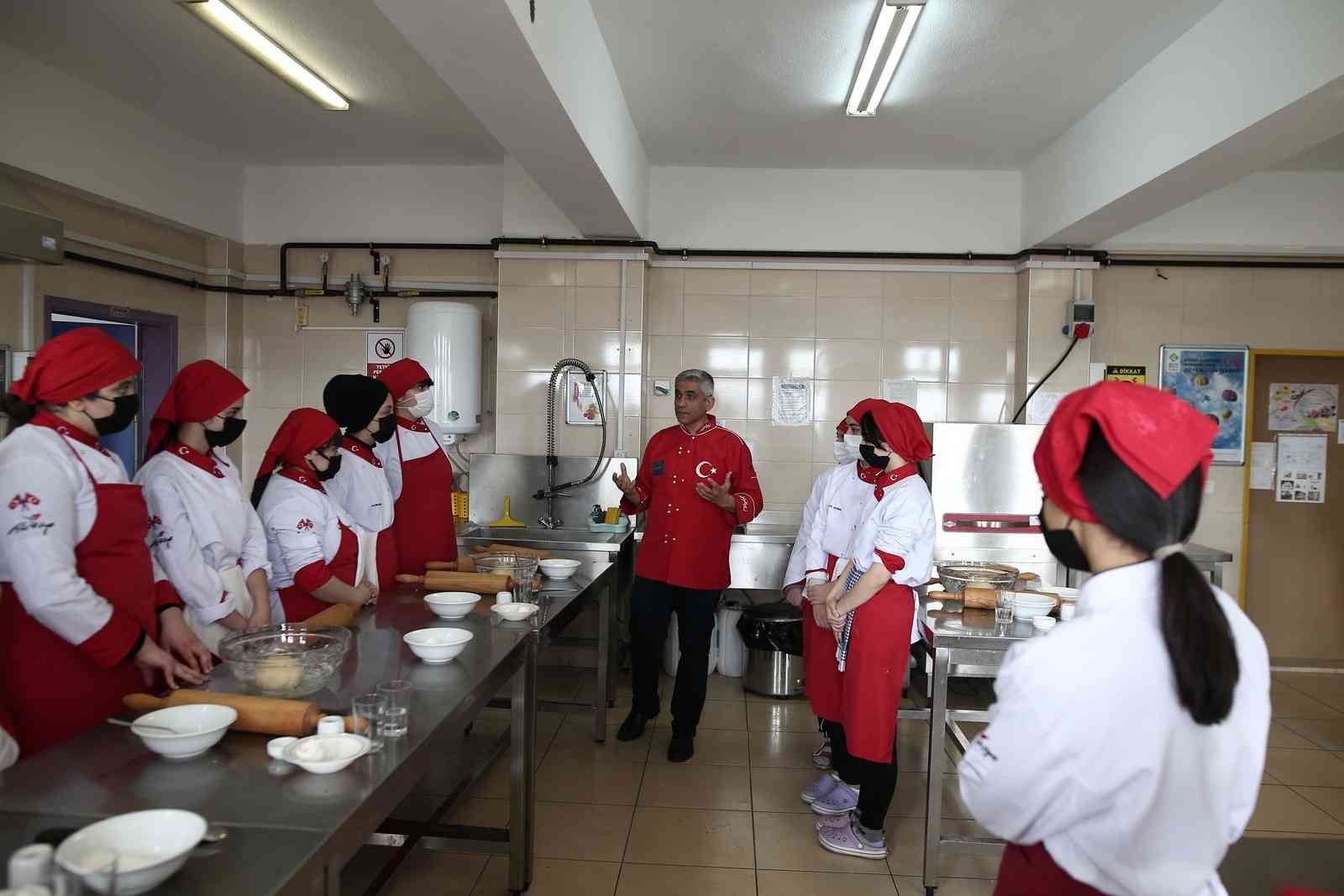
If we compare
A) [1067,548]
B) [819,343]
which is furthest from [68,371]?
[819,343]

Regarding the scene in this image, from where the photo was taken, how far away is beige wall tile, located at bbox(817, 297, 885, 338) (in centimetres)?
538

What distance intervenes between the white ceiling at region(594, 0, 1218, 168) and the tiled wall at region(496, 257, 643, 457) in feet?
2.88

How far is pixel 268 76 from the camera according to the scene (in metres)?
4.17

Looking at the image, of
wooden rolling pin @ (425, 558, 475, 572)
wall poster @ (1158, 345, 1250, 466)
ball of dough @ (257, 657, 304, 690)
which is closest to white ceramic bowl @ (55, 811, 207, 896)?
ball of dough @ (257, 657, 304, 690)

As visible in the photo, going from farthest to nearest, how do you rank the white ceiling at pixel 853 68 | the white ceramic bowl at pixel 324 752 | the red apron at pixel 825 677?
the white ceiling at pixel 853 68 → the red apron at pixel 825 677 → the white ceramic bowl at pixel 324 752

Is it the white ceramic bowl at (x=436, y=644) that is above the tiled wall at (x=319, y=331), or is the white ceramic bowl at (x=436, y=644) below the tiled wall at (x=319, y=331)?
below

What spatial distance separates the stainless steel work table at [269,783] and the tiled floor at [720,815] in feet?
3.45

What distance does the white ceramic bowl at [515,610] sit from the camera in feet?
8.96

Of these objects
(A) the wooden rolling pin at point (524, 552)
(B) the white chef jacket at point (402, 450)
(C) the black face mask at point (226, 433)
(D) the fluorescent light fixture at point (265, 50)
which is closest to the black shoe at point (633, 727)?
(A) the wooden rolling pin at point (524, 552)

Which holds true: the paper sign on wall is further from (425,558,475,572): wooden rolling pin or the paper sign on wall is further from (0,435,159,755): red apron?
(0,435,159,755): red apron

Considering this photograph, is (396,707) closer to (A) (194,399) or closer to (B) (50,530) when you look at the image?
(B) (50,530)

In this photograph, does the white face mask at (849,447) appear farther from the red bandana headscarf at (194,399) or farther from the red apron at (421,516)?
the red bandana headscarf at (194,399)

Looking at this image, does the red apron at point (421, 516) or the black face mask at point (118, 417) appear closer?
the black face mask at point (118, 417)

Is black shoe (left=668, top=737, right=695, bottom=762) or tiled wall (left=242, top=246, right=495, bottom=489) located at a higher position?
tiled wall (left=242, top=246, right=495, bottom=489)
